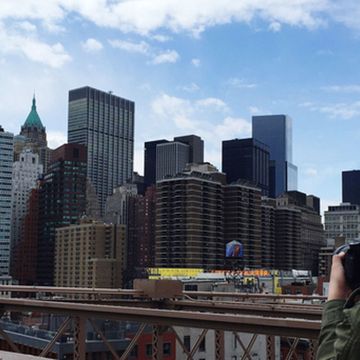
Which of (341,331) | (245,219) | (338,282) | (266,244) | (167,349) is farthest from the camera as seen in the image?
(266,244)

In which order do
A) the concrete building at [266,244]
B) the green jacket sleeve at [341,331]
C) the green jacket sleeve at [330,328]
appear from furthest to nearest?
1. the concrete building at [266,244]
2. the green jacket sleeve at [330,328]
3. the green jacket sleeve at [341,331]

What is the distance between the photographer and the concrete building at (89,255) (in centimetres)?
16875

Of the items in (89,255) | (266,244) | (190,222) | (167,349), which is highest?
(190,222)

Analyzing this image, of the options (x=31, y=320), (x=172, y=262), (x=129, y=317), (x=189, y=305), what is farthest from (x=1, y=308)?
(x=172, y=262)

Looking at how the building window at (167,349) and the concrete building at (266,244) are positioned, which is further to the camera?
the concrete building at (266,244)

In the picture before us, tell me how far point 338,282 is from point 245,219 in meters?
184

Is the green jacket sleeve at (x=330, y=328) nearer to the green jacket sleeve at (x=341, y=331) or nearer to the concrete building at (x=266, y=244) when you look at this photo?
the green jacket sleeve at (x=341, y=331)


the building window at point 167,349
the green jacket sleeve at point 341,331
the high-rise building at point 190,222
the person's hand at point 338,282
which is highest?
the high-rise building at point 190,222

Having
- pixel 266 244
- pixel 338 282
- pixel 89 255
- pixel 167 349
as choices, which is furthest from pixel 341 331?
pixel 266 244

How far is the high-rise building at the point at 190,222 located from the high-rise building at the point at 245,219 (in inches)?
202

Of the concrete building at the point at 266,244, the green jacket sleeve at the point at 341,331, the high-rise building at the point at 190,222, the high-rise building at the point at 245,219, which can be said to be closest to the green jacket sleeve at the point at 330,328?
the green jacket sleeve at the point at 341,331

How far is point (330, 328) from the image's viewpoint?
6.14 ft

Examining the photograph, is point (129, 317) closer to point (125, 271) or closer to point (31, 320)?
point (31, 320)

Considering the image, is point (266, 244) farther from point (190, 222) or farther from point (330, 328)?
point (330, 328)
